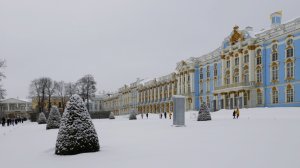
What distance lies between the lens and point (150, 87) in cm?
8388

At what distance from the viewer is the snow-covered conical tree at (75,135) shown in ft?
35.6

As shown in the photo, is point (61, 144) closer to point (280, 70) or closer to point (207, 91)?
point (280, 70)

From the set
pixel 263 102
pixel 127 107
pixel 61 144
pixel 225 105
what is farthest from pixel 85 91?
pixel 61 144

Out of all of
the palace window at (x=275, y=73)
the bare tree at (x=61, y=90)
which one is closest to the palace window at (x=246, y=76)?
the palace window at (x=275, y=73)

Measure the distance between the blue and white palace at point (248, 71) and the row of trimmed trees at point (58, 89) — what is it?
21.6 metres

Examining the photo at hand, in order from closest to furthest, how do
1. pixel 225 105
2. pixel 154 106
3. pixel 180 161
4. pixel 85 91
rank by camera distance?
pixel 180 161 → pixel 225 105 → pixel 85 91 → pixel 154 106

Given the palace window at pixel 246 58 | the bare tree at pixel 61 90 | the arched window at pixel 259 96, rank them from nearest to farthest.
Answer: the arched window at pixel 259 96 → the palace window at pixel 246 58 → the bare tree at pixel 61 90

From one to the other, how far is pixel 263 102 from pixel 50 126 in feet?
94.5

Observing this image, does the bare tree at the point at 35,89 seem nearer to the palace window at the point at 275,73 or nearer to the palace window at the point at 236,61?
the palace window at the point at 236,61

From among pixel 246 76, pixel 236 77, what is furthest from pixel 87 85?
pixel 246 76

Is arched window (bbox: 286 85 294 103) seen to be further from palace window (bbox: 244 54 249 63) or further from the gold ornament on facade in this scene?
the gold ornament on facade

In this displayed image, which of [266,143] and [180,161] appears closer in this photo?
[180,161]

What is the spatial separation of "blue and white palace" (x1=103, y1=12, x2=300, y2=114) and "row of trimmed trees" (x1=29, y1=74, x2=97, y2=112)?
21630 mm

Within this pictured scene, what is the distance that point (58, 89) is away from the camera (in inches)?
3258
